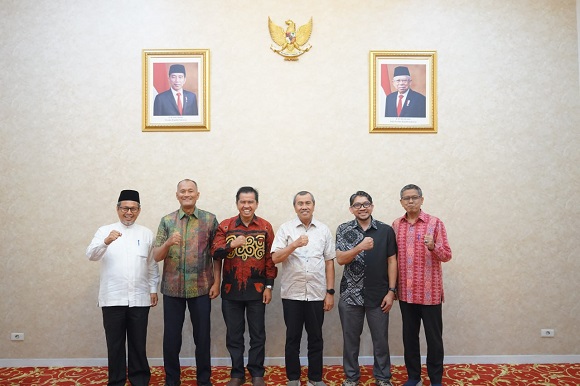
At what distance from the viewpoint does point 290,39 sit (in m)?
4.32

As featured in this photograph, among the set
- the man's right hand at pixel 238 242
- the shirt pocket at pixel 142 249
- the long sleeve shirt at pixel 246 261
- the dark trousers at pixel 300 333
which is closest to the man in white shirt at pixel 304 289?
the dark trousers at pixel 300 333

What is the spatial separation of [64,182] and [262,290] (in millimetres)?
2383

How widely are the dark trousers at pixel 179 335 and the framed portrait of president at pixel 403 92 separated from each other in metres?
2.45

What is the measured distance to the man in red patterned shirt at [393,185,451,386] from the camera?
136 inches

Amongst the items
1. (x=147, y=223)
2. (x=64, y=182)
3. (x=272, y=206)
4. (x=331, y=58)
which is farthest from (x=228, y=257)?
(x=331, y=58)

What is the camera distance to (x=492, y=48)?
441 centimetres

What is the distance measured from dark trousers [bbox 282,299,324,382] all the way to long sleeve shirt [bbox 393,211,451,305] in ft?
2.50

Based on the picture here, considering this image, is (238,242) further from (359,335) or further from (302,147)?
(302,147)

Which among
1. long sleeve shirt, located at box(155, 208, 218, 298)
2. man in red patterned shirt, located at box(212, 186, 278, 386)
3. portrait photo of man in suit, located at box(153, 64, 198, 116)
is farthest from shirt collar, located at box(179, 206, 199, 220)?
portrait photo of man in suit, located at box(153, 64, 198, 116)

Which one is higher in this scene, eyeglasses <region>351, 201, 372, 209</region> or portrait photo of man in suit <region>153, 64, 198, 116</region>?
portrait photo of man in suit <region>153, 64, 198, 116</region>

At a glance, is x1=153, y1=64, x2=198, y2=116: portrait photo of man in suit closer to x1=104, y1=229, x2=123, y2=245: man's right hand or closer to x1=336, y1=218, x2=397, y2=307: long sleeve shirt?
x1=104, y1=229, x2=123, y2=245: man's right hand

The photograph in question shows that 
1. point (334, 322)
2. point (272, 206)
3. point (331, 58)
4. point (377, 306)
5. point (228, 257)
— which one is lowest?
point (334, 322)

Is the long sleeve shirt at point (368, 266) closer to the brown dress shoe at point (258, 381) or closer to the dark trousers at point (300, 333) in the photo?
the dark trousers at point (300, 333)

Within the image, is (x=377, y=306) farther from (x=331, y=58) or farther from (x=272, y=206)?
(x=331, y=58)
